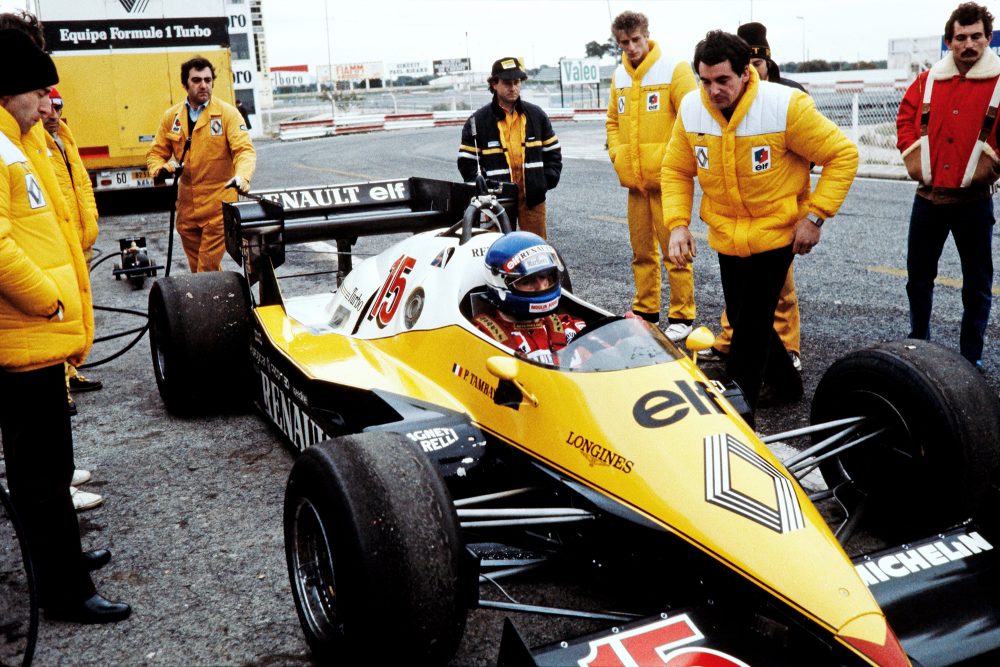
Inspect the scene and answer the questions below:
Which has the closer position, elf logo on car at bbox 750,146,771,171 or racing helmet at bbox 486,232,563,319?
racing helmet at bbox 486,232,563,319

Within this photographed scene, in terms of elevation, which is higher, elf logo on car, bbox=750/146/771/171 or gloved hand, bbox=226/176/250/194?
elf logo on car, bbox=750/146/771/171

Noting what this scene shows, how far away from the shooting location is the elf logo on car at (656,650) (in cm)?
252

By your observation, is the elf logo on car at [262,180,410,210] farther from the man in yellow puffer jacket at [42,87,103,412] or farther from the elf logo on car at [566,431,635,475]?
the elf logo on car at [566,431,635,475]

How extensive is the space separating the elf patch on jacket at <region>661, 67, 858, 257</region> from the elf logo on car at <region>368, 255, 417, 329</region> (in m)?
1.35

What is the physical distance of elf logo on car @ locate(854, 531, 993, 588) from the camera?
2904 mm

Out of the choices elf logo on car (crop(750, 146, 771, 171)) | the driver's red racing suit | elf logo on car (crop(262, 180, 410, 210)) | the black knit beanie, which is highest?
the black knit beanie

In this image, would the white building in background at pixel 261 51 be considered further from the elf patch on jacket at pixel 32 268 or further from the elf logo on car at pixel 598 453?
the elf logo on car at pixel 598 453

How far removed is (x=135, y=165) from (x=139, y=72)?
1329 millimetres

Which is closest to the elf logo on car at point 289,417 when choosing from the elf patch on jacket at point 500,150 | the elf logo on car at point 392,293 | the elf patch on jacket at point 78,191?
the elf logo on car at point 392,293

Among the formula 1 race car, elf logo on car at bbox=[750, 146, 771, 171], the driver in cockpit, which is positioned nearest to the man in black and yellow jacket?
the formula 1 race car

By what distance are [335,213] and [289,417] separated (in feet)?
6.23

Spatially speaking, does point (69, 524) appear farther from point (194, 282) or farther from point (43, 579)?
point (194, 282)

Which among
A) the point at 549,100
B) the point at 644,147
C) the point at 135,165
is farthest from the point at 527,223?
the point at 549,100

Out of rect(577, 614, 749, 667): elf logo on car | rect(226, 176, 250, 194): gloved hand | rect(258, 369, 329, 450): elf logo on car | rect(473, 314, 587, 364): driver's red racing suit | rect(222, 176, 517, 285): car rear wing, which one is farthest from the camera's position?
rect(226, 176, 250, 194): gloved hand
